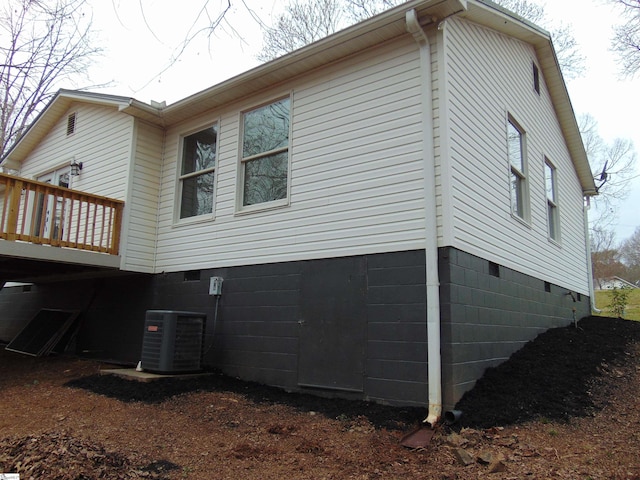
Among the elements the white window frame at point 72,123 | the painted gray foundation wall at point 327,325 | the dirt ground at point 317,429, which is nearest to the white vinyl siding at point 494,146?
the painted gray foundation wall at point 327,325

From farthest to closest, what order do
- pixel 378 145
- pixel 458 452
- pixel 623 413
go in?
pixel 378 145
pixel 623 413
pixel 458 452

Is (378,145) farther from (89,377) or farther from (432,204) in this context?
(89,377)

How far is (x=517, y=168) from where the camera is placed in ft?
24.3

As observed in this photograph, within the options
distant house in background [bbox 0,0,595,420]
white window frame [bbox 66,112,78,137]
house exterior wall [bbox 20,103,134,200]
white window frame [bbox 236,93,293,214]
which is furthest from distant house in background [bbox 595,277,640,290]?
white window frame [bbox 66,112,78,137]

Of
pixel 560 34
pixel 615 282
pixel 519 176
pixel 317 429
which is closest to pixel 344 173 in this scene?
pixel 317 429

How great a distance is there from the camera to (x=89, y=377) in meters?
6.59

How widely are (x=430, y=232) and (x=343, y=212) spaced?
1.20 metres

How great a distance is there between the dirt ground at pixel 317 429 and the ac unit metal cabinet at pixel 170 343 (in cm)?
26

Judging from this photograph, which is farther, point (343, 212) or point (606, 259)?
point (606, 259)

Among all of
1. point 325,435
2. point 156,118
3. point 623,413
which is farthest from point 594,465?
point 156,118

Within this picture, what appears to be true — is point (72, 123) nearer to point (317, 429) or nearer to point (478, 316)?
point (317, 429)

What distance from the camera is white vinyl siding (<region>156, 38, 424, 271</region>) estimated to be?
17.5 ft

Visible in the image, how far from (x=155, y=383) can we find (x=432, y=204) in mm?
4007

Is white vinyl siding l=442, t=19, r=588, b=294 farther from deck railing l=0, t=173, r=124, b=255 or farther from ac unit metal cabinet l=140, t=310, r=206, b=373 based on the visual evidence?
deck railing l=0, t=173, r=124, b=255
